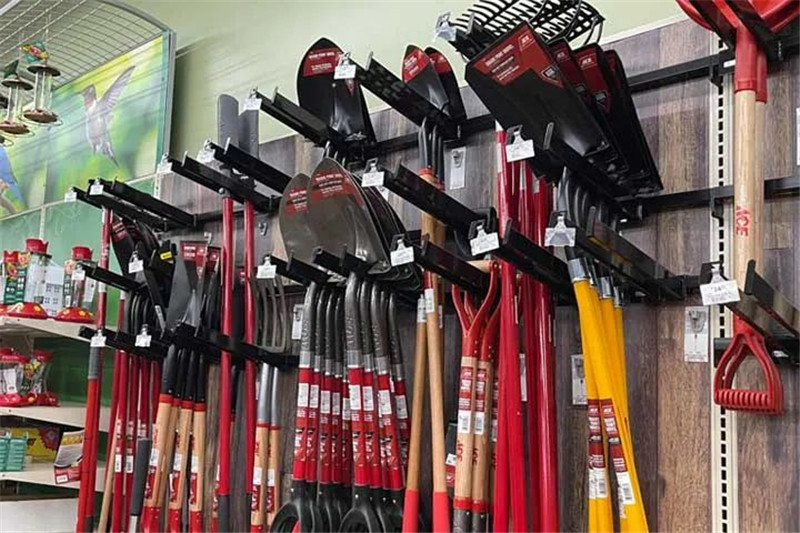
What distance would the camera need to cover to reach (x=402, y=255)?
172 centimetres

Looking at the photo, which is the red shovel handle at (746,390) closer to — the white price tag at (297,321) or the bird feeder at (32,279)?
the white price tag at (297,321)

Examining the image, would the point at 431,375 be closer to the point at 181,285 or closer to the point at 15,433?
the point at 181,285

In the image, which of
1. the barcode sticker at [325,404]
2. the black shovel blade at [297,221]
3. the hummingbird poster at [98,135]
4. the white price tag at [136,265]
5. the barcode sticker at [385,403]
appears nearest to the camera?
the barcode sticker at [385,403]

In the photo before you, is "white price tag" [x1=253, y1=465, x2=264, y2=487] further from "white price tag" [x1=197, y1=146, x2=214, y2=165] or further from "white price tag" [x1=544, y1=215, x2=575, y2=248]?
"white price tag" [x1=544, y1=215, x2=575, y2=248]

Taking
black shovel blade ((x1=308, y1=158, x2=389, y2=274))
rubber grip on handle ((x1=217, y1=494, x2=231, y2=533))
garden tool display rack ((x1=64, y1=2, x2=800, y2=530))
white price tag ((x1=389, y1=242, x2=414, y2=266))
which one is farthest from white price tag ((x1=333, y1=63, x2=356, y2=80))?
rubber grip on handle ((x1=217, y1=494, x2=231, y2=533))

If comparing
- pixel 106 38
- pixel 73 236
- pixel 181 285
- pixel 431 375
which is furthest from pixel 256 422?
pixel 106 38

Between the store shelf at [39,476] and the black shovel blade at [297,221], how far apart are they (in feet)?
3.82

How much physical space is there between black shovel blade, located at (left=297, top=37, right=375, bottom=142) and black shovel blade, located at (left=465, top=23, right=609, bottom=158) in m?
0.62

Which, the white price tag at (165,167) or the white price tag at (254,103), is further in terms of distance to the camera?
the white price tag at (165,167)

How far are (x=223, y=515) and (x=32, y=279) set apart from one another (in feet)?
3.80

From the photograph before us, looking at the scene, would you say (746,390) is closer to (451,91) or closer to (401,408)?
(401,408)

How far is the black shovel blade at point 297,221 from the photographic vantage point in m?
2.17

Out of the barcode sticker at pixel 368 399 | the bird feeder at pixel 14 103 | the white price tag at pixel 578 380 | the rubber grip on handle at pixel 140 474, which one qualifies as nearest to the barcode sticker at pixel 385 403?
the barcode sticker at pixel 368 399

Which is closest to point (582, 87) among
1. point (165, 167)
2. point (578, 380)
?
point (578, 380)
